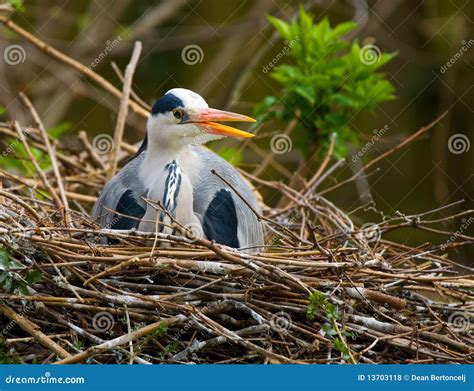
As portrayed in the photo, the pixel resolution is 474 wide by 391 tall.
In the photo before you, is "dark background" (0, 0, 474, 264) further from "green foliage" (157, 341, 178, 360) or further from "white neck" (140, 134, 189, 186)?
"green foliage" (157, 341, 178, 360)

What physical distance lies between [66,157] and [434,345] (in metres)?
2.49

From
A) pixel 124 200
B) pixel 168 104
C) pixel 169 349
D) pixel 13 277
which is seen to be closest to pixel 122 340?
pixel 169 349

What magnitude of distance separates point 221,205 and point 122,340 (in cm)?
117

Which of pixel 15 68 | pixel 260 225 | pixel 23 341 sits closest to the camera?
pixel 23 341

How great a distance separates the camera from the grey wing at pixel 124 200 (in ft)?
14.4

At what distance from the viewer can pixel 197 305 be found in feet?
12.1

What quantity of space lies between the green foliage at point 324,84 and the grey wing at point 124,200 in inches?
35.2

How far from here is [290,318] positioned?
3711 millimetres

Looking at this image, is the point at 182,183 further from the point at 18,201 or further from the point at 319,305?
the point at 319,305

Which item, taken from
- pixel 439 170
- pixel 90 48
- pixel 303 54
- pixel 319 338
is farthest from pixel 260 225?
Result: pixel 90 48

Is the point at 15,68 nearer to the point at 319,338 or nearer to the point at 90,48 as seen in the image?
the point at 90,48

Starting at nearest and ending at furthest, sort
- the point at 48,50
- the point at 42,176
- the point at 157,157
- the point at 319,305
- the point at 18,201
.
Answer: the point at 319,305 < the point at 18,201 < the point at 157,157 < the point at 42,176 < the point at 48,50

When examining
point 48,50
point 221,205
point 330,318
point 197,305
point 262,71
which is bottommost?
point 197,305

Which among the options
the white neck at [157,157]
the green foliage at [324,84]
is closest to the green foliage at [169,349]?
the white neck at [157,157]
